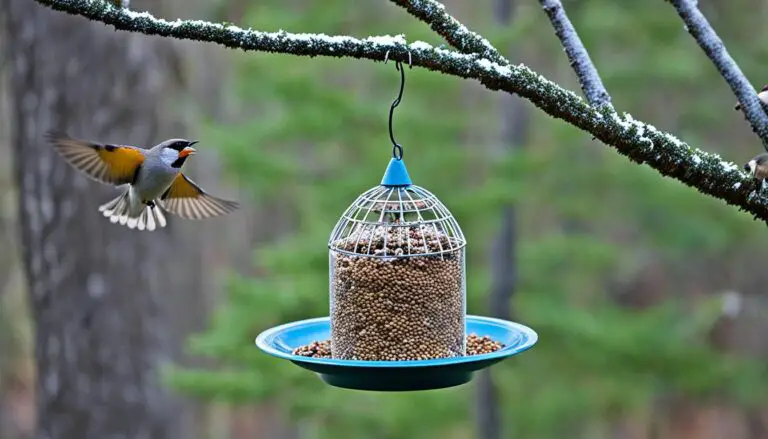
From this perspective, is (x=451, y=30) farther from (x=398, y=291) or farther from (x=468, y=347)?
(x=468, y=347)

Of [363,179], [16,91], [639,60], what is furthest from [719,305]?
[16,91]

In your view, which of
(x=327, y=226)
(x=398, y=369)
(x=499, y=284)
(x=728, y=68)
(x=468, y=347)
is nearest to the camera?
(x=398, y=369)

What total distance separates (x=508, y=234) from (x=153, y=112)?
9.30 feet

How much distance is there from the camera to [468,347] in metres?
3.30

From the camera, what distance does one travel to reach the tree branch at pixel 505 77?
2283 mm

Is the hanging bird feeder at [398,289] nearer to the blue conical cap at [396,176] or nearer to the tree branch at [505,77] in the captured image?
the blue conical cap at [396,176]

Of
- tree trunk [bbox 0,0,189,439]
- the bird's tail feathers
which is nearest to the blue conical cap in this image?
the bird's tail feathers

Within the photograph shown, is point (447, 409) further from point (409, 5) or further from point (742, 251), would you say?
point (742, 251)

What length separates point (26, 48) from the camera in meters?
6.68

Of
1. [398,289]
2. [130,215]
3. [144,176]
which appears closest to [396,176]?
[398,289]

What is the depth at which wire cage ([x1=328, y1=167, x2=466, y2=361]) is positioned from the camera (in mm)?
2982

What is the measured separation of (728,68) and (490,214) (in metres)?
3.66

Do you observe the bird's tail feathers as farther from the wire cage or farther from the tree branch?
the tree branch

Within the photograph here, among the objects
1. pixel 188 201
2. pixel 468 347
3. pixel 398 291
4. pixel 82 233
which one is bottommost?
pixel 468 347
